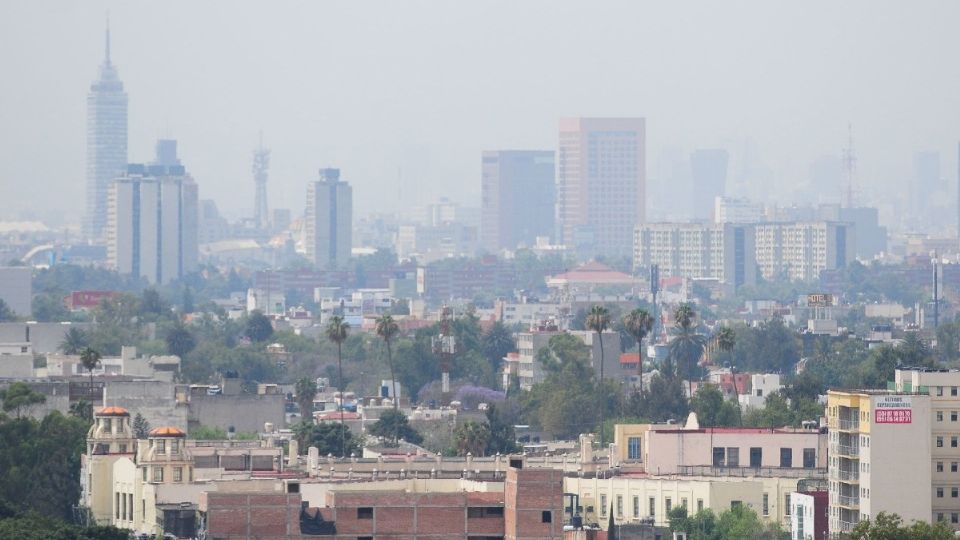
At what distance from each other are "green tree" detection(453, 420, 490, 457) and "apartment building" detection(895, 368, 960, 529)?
23.9 metres

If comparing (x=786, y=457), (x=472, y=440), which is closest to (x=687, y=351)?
(x=472, y=440)

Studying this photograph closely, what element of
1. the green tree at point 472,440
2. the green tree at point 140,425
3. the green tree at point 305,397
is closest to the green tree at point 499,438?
the green tree at point 472,440

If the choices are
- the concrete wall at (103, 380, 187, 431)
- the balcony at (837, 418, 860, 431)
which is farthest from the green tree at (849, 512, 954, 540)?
the concrete wall at (103, 380, 187, 431)

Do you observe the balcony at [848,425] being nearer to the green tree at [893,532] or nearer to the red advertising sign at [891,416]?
the red advertising sign at [891,416]

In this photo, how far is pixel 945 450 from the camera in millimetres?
74688

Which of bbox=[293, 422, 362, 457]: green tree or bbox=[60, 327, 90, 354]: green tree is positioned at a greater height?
bbox=[60, 327, 90, 354]: green tree

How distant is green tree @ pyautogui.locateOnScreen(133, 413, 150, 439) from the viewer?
95.9 meters

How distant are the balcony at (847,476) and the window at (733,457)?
37.2 ft

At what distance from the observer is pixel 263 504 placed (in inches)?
2687

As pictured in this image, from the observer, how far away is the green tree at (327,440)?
100 metres

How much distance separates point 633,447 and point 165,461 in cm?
2011

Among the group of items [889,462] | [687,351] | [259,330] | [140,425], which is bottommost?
[140,425]

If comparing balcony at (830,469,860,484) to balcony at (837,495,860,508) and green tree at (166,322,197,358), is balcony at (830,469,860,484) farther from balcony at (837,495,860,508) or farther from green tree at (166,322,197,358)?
green tree at (166,322,197,358)

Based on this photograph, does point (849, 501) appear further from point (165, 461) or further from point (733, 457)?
point (165, 461)
